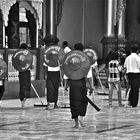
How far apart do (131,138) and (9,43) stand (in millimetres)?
9880

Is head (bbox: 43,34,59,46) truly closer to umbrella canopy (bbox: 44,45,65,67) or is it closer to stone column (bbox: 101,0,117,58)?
stone column (bbox: 101,0,117,58)

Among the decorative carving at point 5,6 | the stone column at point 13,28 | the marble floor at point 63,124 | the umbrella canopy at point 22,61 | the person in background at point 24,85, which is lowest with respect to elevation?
the marble floor at point 63,124

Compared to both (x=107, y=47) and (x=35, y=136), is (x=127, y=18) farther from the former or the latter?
(x=35, y=136)

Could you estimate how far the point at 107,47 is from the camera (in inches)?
981

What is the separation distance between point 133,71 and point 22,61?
3121mm

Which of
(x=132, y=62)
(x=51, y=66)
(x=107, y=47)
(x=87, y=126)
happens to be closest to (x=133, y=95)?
(x=132, y=62)

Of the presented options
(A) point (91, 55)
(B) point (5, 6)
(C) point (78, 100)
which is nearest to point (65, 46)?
(A) point (91, 55)

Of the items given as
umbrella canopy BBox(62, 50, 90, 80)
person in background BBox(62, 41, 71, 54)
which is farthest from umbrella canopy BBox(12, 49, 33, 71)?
umbrella canopy BBox(62, 50, 90, 80)

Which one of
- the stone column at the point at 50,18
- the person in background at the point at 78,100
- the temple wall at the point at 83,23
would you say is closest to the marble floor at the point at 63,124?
the person in background at the point at 78,100

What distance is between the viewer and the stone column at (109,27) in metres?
24.7

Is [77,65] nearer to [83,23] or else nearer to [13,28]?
[13,28]

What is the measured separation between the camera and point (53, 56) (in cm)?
1339

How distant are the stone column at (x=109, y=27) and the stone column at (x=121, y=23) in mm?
444

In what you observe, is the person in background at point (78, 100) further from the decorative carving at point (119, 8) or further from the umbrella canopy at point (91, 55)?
the decorative carving at point (119, 8)
